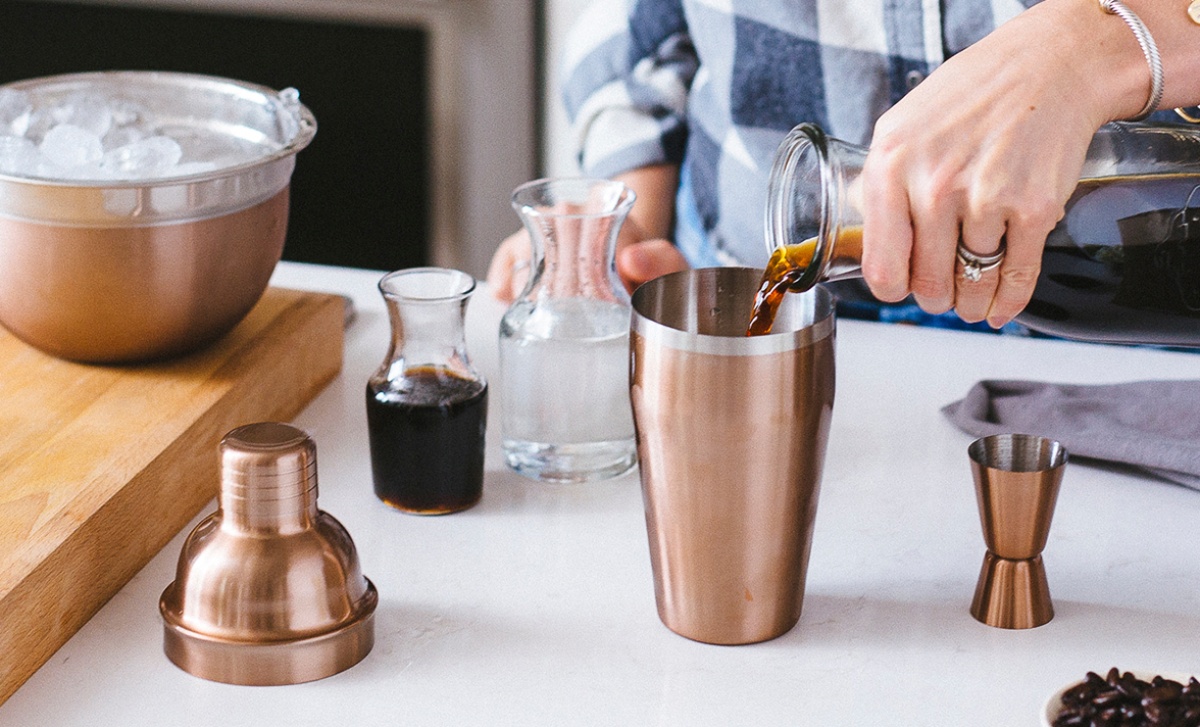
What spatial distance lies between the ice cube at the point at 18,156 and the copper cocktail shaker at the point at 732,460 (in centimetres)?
53

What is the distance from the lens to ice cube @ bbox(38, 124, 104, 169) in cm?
110

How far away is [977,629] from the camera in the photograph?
0.88 meters

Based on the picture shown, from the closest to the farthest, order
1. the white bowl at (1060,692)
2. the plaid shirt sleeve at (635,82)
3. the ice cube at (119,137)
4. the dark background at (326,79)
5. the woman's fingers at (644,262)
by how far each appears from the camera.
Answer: the white bowl at (1060,692) < the ice cube at (119,137) < the woman's fingers at (644,262) < the plaid shirt sleeve at (635,82) < the dark background at (326,79)

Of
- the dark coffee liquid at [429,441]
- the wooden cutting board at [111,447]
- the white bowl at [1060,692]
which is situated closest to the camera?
the white bowl at [1060,692]

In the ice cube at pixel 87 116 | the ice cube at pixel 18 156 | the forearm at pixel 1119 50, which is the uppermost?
the forearm at pixel 1119 50

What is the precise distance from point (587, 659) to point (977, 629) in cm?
26

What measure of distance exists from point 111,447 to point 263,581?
0.80 feet

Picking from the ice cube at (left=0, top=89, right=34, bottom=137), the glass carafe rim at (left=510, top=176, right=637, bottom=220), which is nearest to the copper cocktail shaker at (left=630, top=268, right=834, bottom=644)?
the glass carafe rim at (left=510, top=176, right=637, bottom=220)

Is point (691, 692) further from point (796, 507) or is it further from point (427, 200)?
point (427, 200)

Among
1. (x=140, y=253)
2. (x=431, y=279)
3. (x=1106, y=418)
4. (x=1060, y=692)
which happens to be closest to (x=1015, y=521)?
(x=1060, y=692)

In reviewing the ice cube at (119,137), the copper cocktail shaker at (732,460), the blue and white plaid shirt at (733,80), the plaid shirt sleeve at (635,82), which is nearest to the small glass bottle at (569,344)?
the copper cocktail shaker at (732,460)

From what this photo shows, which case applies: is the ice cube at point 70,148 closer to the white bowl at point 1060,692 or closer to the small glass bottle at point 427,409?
the small glass bottle at point 427,409

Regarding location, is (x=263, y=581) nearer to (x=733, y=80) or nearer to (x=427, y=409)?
(x=427, y=409)

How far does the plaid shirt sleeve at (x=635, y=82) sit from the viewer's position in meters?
1.69
